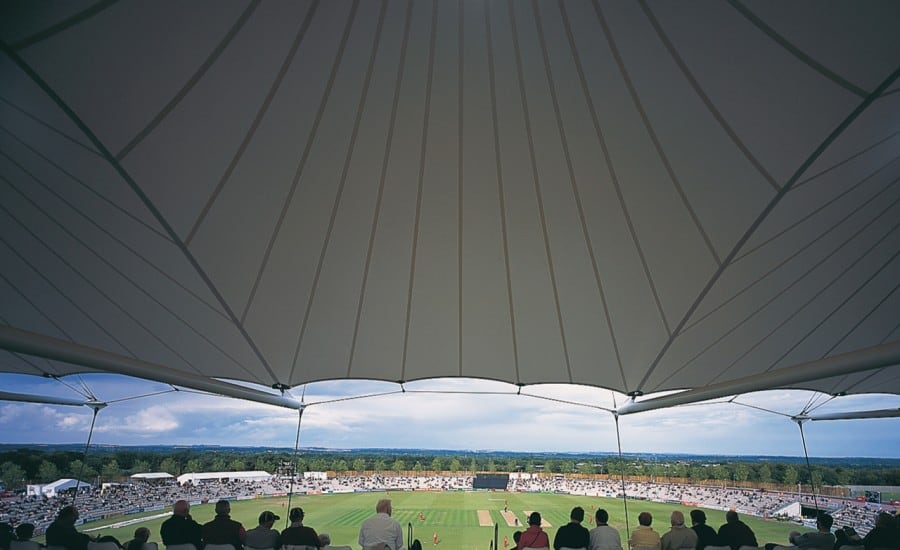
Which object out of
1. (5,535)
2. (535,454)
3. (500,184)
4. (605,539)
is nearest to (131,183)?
(5,535)

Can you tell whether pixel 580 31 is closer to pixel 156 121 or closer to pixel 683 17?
pixel 683 17

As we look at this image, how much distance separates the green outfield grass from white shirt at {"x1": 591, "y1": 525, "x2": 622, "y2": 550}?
110 ft

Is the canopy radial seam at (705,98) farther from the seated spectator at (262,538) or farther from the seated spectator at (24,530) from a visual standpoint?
the seated spectator at (24,530)

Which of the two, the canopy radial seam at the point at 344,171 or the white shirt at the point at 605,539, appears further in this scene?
the white shirt at the point at 605,539

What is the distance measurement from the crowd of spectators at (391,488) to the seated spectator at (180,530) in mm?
30980

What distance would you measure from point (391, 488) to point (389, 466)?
33.9 feet

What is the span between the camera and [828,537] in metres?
7.29

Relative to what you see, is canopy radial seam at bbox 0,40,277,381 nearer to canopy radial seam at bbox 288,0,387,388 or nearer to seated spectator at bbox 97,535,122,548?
canopy radial seam at bbox 288,0,387,388

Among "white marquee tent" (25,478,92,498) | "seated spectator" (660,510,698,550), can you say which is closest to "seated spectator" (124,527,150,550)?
"seated spectator" (660,510,698,550)

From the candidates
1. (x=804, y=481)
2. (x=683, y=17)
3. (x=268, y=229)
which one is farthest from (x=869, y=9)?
(x=804, y=481)

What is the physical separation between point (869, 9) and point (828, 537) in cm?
748

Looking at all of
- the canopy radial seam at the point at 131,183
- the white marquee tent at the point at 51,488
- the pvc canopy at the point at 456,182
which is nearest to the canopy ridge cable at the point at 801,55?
the pvc canopy at the point at 456,182

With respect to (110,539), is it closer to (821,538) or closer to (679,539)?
(679,539)

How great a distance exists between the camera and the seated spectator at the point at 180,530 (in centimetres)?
598
